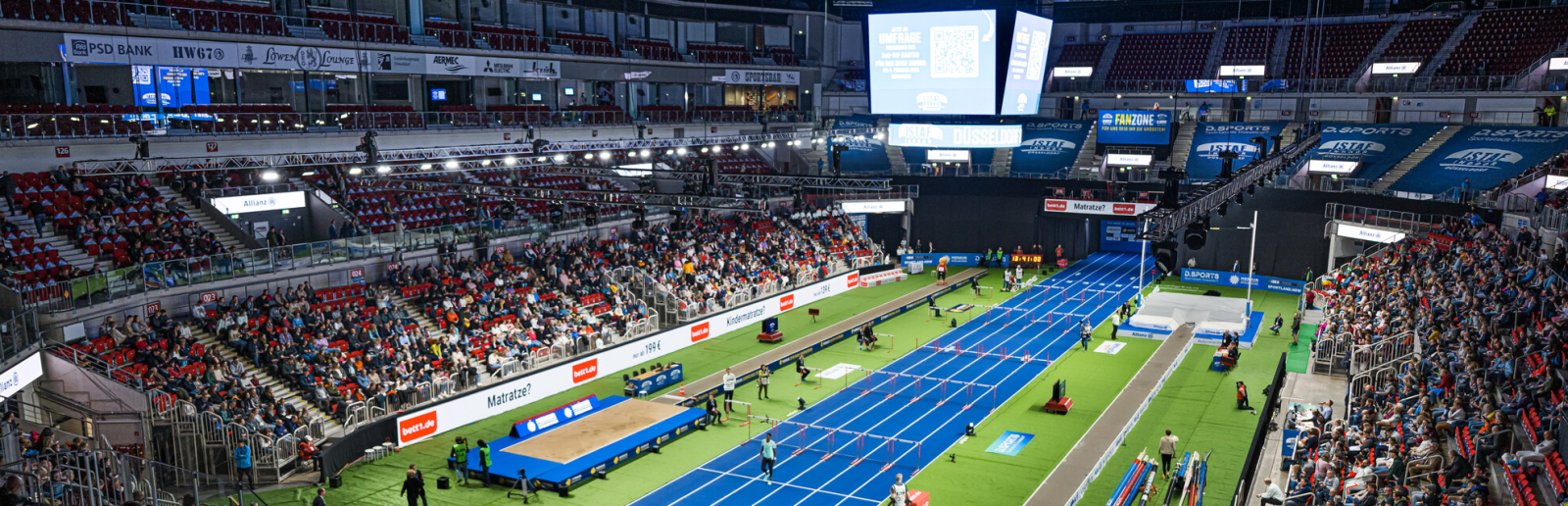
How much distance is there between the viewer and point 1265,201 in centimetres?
4125

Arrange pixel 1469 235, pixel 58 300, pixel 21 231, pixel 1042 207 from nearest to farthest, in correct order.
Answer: pixel 58 300 < pixel 21 231 < pixel 1469 235 < pixel 1042 207

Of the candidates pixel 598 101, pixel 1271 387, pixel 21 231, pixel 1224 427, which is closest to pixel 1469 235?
pixel 1271 387

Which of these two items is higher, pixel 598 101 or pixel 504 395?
pixel 598 101

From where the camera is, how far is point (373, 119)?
3059 cm

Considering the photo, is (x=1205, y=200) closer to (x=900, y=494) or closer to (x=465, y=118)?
(x=900, y=494)

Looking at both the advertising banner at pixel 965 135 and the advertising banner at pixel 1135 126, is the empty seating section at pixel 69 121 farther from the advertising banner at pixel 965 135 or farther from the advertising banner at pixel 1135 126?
the advertising banner at pixel 1135 126

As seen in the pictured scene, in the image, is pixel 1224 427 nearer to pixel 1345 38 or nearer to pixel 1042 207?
pixel 1042 207

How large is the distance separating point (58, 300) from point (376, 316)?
6.74 m

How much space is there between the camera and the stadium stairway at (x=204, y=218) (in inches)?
1028

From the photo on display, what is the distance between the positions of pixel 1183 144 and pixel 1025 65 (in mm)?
10459

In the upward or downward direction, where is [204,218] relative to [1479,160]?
downward

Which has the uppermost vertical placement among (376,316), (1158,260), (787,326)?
(1158,260)

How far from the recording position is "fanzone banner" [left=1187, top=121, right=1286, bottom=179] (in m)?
44.5

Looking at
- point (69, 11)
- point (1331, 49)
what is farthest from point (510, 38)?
point (1331, 49)
